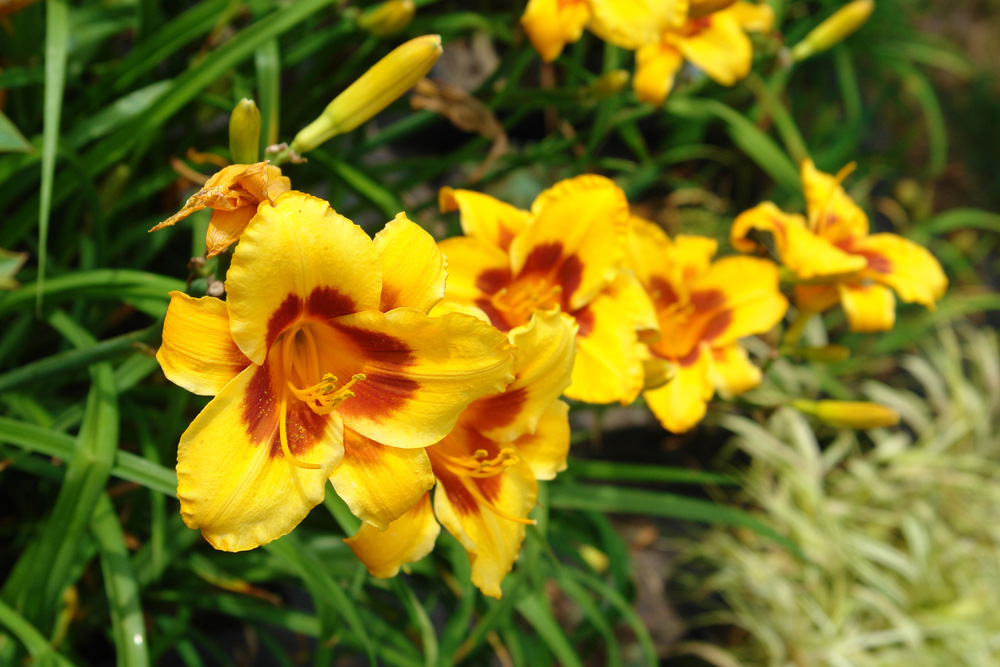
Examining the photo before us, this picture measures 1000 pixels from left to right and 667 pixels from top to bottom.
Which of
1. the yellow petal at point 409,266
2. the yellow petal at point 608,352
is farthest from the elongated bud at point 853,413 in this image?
the yellow petal at point 409,266

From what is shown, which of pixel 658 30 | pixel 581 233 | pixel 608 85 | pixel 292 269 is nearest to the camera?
pixel 292 269

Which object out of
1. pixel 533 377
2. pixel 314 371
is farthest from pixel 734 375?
pixel 314 371

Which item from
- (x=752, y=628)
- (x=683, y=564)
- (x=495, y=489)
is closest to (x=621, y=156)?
(x=683, y=564)

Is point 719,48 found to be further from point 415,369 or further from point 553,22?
point 415,369

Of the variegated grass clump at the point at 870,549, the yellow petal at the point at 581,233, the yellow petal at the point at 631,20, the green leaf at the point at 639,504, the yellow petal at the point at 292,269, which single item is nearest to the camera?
the yellow petal at the point at 292,269

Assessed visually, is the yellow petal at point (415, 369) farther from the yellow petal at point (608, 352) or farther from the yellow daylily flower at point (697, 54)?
the yellow daylily flower at point (697, 54)

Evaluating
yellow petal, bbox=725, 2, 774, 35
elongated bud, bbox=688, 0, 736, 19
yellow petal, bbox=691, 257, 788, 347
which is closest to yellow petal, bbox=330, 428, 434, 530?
yellow petal, bbox=691, 257, 788, 347
